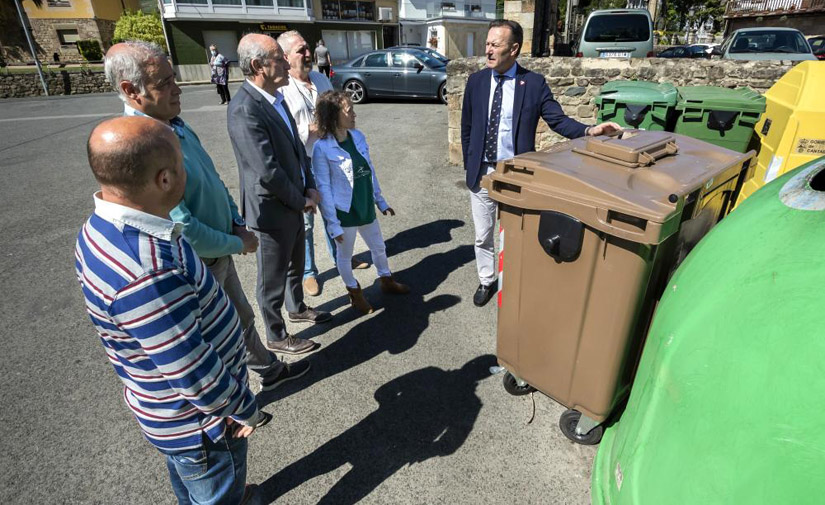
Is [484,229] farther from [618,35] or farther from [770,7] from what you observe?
[770,7]

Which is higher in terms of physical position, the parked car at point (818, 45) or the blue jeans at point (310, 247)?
the parked car at point (818, 45)

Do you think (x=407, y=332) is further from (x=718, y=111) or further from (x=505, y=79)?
(x=718, y=111)

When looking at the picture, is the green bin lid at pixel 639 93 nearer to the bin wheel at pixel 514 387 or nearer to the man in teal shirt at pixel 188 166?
→ the bin wheel at pixel 514 387

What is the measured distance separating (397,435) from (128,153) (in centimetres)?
199

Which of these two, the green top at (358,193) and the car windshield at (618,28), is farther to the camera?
the car windshield at (618,28)

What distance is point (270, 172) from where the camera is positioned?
8.38 feet

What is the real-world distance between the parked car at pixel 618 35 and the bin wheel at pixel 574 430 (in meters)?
9.32

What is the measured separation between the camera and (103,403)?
9.12 feet

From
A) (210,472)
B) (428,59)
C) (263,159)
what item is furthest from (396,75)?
(210,472)

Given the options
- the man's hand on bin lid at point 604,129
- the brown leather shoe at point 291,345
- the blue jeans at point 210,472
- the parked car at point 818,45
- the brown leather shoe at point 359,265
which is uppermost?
the parked car at point 818,45

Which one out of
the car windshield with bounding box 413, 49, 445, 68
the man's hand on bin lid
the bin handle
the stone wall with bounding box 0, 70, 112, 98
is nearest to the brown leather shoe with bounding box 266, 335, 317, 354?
the bin handle

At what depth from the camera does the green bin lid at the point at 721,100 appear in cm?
386

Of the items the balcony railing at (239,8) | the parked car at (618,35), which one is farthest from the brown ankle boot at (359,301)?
the balcony railing at (239,8)

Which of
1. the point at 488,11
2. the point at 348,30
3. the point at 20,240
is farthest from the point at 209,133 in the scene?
the point at 488,11
